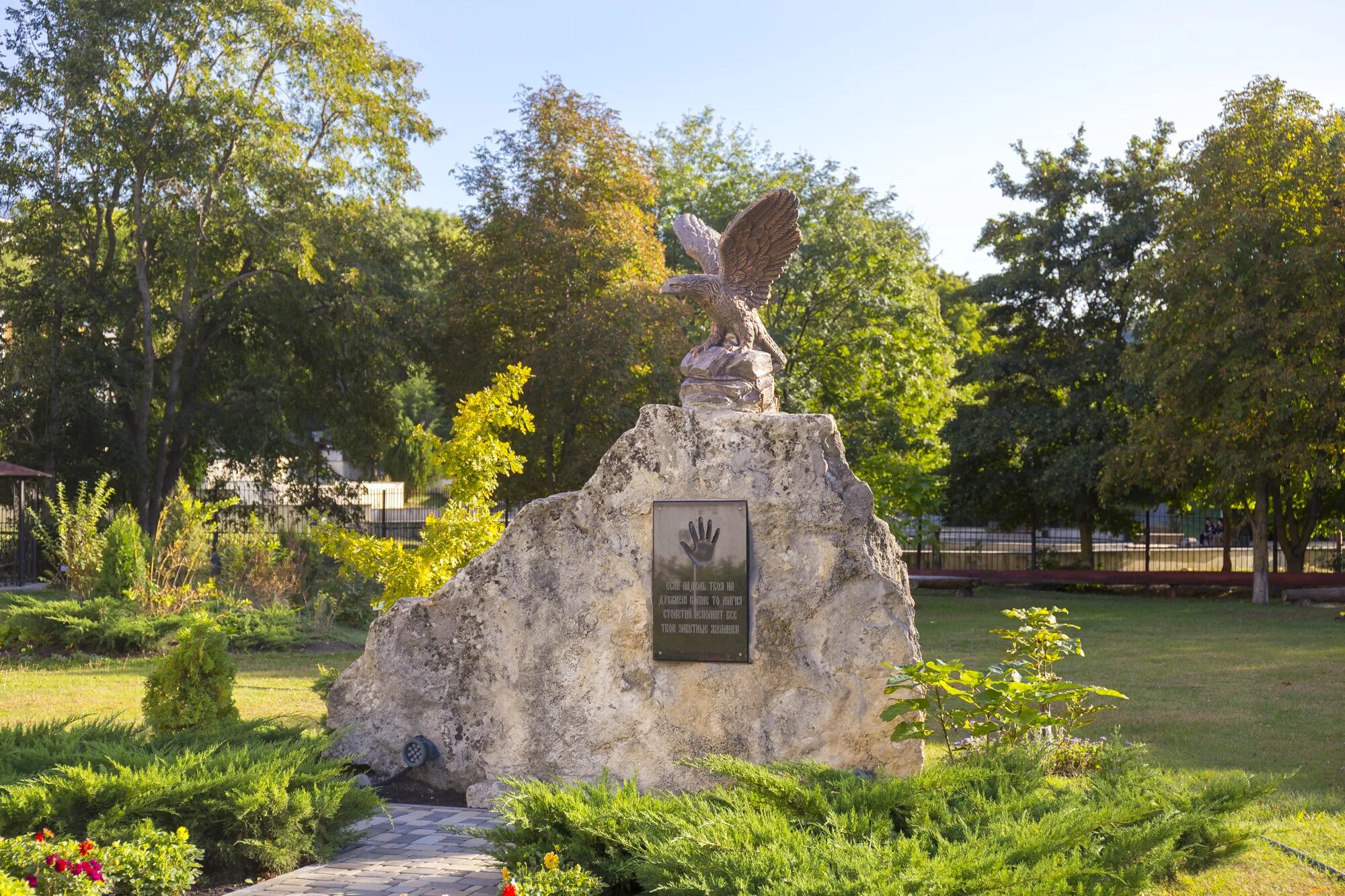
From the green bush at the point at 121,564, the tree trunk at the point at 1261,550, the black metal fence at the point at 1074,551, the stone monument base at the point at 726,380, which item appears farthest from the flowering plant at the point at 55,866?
the black metal fence at the point at 1074,551

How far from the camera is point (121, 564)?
50.9 feet

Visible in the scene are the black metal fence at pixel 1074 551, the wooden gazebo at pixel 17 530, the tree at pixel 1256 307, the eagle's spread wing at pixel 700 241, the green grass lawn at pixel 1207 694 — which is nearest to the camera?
the green grass lawn at pixel 1207 694

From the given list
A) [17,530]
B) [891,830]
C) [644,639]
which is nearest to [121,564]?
[17,530]

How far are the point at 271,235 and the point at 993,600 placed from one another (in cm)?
1638

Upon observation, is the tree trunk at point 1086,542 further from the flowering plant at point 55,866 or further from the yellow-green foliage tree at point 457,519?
the flowering plant at point 55,866

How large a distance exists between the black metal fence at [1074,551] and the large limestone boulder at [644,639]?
61.9 ft

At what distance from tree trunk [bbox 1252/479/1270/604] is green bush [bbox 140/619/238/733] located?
791 inches

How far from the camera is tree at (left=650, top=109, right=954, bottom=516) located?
84.8 feet

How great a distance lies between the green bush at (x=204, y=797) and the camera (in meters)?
5.54

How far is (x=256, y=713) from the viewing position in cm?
1052

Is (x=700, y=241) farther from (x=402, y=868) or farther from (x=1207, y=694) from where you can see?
(x=1207, y=694)

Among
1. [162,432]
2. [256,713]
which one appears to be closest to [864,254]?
[162,432]

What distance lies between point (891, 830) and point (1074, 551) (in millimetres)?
28323

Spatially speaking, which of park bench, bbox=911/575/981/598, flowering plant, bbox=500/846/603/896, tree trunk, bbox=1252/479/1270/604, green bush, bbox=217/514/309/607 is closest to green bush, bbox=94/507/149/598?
green bush, bbox=217/514/309/607
